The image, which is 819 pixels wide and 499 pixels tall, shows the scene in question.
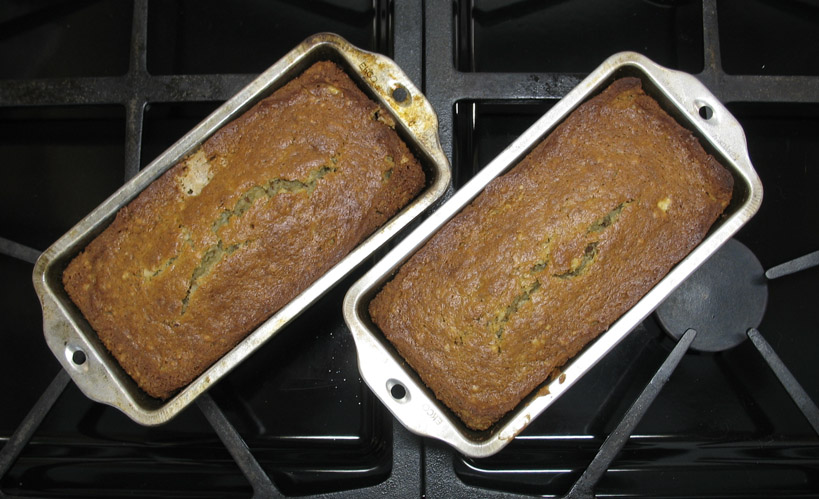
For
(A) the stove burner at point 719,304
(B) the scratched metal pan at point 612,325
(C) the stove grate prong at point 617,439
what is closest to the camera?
(B) the scratched metal pan at point 612,325

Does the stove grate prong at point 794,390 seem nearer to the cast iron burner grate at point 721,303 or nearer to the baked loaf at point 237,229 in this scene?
the cast iron burner grate at point 721,303

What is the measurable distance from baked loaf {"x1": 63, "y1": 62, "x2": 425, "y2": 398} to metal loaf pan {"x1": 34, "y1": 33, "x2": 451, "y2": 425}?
0.02m

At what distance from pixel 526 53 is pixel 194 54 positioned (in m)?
0.86

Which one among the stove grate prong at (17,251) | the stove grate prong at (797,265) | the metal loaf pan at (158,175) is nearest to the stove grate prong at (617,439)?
the stove grate prong at (797,265)

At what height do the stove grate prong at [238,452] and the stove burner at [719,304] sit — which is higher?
the stove burner at [719,304]

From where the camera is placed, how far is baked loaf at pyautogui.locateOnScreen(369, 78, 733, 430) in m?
1.02

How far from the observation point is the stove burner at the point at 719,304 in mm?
Result: 1253

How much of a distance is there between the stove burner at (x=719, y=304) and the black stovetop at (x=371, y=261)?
0.17 feet

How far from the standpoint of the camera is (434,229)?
1043 millimetres

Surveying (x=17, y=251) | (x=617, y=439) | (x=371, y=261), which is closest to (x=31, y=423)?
(x=17, y=251)

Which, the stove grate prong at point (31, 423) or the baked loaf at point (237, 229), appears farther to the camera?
the stove grate prong at point (31, 423)

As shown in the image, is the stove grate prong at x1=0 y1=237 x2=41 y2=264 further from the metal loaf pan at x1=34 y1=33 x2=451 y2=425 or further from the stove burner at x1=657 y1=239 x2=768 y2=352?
the stove burner at x1=657 y1=239 x2=768 y2=352

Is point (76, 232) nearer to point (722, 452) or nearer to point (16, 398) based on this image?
point (16, 398)

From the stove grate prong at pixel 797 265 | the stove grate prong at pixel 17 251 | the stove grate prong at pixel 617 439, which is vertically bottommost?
the stove grate prong at pixel 617 439
